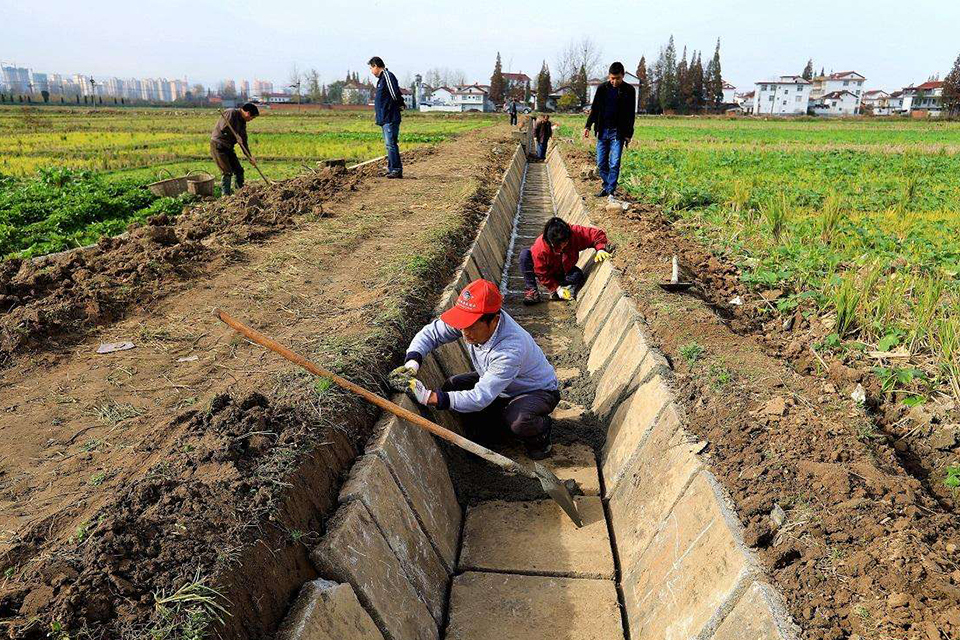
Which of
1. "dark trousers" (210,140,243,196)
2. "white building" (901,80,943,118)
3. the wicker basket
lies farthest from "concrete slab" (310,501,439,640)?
"white building" (901,80,943,118)

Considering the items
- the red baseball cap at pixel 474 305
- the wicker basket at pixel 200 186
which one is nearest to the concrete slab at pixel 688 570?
the red baseball cap at pixel 474 305

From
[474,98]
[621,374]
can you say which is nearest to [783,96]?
[474,98]

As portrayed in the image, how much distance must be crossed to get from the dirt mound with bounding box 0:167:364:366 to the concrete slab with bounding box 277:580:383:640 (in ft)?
10.1

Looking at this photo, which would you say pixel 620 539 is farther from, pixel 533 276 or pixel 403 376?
pixel 533 276

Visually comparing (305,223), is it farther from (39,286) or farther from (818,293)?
(818,293)

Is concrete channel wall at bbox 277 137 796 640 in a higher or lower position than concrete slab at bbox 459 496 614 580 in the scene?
higher

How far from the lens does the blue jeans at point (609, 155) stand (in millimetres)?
8891

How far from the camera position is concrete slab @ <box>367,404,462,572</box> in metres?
3.26

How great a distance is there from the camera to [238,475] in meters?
2.60

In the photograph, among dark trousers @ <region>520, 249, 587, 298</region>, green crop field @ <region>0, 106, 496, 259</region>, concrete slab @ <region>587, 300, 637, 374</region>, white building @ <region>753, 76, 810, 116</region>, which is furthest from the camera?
white building @ <region>753, 76, 810, 116</region>

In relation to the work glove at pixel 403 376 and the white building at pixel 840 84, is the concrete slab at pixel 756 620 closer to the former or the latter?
the work glove at pixel 403 376

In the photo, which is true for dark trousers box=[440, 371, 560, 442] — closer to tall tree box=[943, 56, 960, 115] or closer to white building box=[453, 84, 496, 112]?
tall tree box=[943, 56, 960, 115]

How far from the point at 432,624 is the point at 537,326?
418 cm

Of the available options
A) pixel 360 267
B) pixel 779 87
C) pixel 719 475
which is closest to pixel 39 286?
pixel 360 267
